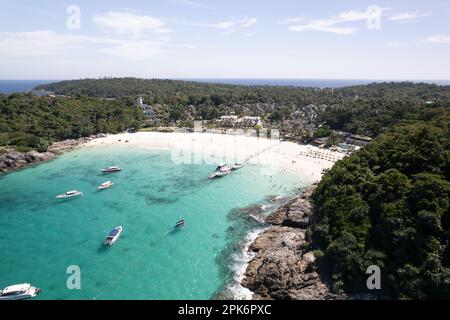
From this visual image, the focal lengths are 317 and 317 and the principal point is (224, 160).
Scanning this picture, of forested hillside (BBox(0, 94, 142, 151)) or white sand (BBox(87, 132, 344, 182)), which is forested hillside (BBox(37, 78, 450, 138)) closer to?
white sand (BBox(87, 132, 344, 182))

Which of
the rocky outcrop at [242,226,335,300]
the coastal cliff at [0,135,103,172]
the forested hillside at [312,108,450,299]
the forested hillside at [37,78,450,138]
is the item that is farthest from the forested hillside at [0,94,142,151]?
the forested hillside at [312,108,450,299]

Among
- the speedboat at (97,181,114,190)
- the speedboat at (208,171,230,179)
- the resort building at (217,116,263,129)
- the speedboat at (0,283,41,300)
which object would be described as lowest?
the speedboat at (0,283,41,300)

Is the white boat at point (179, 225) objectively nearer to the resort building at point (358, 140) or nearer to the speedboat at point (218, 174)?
the speedboat at point (218, 174)

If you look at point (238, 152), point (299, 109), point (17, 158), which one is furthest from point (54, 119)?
point (299, 109)

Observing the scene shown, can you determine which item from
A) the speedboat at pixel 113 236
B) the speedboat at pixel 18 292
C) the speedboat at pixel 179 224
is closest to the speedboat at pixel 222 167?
the speedboat at pixel 179 224

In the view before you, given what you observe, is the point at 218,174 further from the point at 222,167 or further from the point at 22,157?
the point at 22,157
